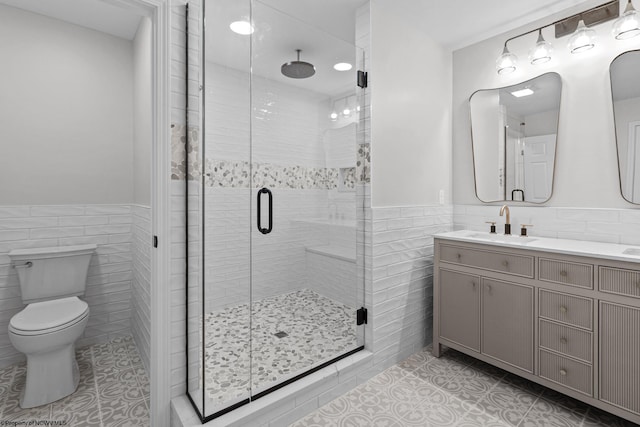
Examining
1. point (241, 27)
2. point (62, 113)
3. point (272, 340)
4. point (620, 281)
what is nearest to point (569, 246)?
point (620, 281)

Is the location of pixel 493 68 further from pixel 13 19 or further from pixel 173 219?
pixel 13 19

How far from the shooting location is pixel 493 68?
246cm

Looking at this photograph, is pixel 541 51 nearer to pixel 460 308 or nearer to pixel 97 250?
pixel 460 308

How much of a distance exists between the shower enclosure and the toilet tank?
1.35m

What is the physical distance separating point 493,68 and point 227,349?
2766 millimetres

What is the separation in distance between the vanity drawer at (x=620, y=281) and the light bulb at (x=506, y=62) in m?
1.53

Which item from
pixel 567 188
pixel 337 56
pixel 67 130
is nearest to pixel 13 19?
pixel 67 130

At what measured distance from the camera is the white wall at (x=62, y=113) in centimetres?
221

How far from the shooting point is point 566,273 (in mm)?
1699

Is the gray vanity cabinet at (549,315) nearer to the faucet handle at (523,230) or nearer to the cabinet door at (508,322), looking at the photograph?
the cabinet door at (508,322)

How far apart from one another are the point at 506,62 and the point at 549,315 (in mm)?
1765

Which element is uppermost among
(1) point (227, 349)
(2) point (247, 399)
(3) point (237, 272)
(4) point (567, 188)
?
(4) point (567, 188)

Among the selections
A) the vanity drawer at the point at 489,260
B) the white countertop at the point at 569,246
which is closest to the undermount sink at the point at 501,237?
the white countertop at the point at 569,246

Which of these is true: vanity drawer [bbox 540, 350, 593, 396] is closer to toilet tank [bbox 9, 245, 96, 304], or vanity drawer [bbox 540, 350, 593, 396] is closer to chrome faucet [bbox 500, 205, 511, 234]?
chrome faucet [bbox 500, 205, 511, 234]
